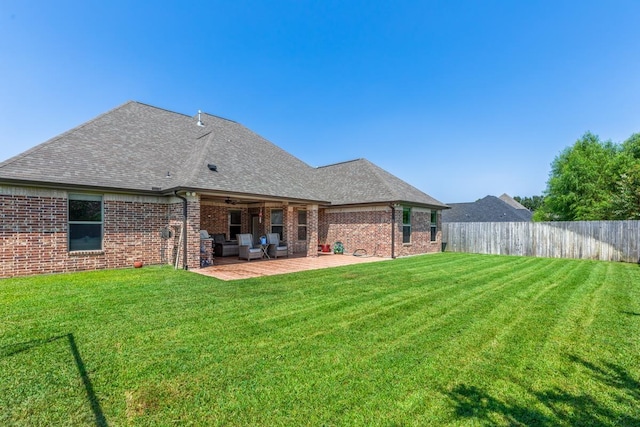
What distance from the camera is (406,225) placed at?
16.0 m

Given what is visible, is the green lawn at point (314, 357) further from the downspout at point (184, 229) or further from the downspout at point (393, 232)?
the downspout at point (393, 232)

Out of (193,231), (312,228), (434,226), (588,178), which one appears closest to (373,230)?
(312,228)

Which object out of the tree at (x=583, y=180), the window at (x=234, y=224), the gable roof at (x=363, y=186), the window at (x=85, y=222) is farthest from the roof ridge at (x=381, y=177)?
the tree at (x=583, y=180)

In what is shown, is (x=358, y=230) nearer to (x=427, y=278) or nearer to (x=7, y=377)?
(x=427, y=278)

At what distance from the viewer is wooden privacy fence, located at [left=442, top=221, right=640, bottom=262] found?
13.8 metres

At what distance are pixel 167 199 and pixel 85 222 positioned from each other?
2.51 meters

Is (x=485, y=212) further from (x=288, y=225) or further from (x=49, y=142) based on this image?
(x=49, y=142)

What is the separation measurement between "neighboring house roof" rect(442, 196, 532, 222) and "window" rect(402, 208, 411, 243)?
1680cm

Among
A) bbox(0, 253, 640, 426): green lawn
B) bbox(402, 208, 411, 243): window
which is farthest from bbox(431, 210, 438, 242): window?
bbox(0, 253, 640, 426): green lawn

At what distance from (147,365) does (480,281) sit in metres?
8.57

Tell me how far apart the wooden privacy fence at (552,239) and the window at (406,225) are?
4.32 m

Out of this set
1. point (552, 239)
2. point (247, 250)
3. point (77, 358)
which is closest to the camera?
point (77, 358)

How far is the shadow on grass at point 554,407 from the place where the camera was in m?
2.67

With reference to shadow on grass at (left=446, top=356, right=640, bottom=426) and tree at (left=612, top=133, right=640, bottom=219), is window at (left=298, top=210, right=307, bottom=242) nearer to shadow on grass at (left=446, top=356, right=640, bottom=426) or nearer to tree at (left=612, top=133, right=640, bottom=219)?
shadow on grass at (left=446, top=356, right=640, bottom=426)
